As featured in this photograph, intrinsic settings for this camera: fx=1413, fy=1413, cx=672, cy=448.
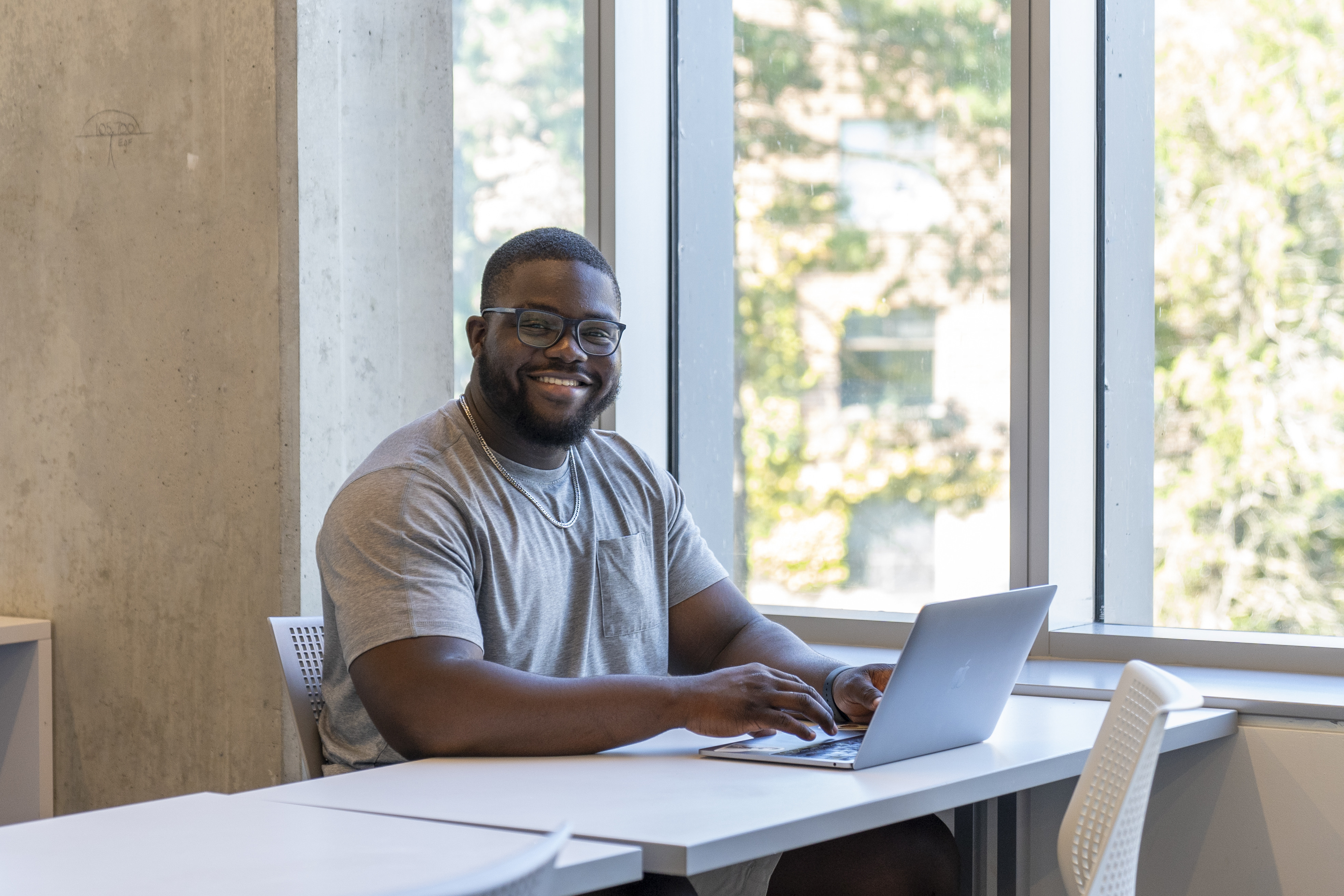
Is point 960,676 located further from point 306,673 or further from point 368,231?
point 368,231

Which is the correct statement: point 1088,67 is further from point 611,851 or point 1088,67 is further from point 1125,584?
point 611,851

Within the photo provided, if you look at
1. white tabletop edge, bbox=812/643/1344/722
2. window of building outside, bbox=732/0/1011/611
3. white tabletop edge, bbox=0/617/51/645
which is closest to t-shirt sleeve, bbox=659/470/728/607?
white tabletop edge, bbox=812/643/1344/722

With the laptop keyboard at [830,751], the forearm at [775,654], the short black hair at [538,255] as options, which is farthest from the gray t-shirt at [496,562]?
the laptop keyboard at [830,751]

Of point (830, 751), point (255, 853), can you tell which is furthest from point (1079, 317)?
point (255, 853)

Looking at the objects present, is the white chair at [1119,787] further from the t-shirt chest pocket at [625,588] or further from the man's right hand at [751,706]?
the t-shirt chest pocket at [625,588]

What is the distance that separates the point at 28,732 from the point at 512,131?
1.78 metres

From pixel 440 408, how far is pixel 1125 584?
58.4 inches

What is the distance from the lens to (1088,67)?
2.91 metres

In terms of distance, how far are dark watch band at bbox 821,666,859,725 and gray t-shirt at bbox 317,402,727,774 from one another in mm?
267

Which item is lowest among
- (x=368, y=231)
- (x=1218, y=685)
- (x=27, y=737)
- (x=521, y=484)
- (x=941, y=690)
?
(x=27, y=737)

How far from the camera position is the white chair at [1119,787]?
1.52 meters

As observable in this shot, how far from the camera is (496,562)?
213cm

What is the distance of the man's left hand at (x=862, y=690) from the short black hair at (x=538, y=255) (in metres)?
Answer: 0.74

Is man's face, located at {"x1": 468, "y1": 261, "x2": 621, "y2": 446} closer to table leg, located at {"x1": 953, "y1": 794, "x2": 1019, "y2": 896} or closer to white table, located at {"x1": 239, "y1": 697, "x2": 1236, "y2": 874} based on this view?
white table, located at {"x1": 239, "y1": 697, "x2": 1236, "y2": 874}
